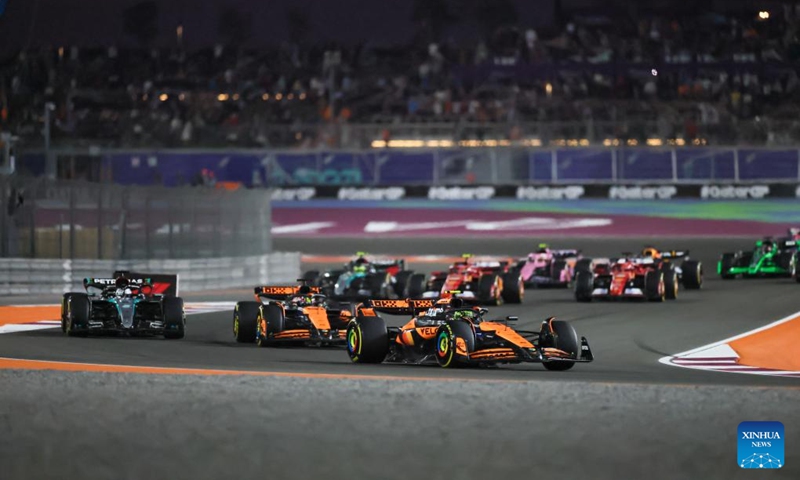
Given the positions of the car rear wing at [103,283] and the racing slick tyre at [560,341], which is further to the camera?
the car rear wing at [103,283]

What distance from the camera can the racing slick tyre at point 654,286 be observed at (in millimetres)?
23484

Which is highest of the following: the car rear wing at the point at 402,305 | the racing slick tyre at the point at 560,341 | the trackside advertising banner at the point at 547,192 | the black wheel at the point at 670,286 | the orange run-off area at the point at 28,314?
the trackside advertising banner at the point at 547,192

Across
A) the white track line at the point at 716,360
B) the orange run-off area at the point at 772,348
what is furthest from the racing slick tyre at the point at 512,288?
the white track line at the point at 716,360

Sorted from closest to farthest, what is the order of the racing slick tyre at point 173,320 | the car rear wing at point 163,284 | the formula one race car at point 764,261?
the racing slick tyre at point 173,320
the car rear wing at point 163,284
the formula one race car at point 764,261

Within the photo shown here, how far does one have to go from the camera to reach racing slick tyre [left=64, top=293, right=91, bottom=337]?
57.8 ft

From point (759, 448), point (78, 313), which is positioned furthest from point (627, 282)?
point (759, 448)

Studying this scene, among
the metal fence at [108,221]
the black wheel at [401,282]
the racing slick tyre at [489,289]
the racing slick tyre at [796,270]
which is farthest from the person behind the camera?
the racing slick tyre at [796,270]

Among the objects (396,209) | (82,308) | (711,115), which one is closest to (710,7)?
(711,115)

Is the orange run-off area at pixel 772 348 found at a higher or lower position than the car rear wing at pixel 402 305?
lower

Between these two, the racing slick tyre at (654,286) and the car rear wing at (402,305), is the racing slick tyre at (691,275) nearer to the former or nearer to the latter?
the racing slick tyre at (654,286)

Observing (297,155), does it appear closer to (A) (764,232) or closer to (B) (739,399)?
(A) (764,232)

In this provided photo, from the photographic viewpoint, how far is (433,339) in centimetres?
1444

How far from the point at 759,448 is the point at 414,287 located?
50.9 feet

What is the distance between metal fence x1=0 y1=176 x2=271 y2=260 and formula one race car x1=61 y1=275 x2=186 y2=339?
7.78 m
